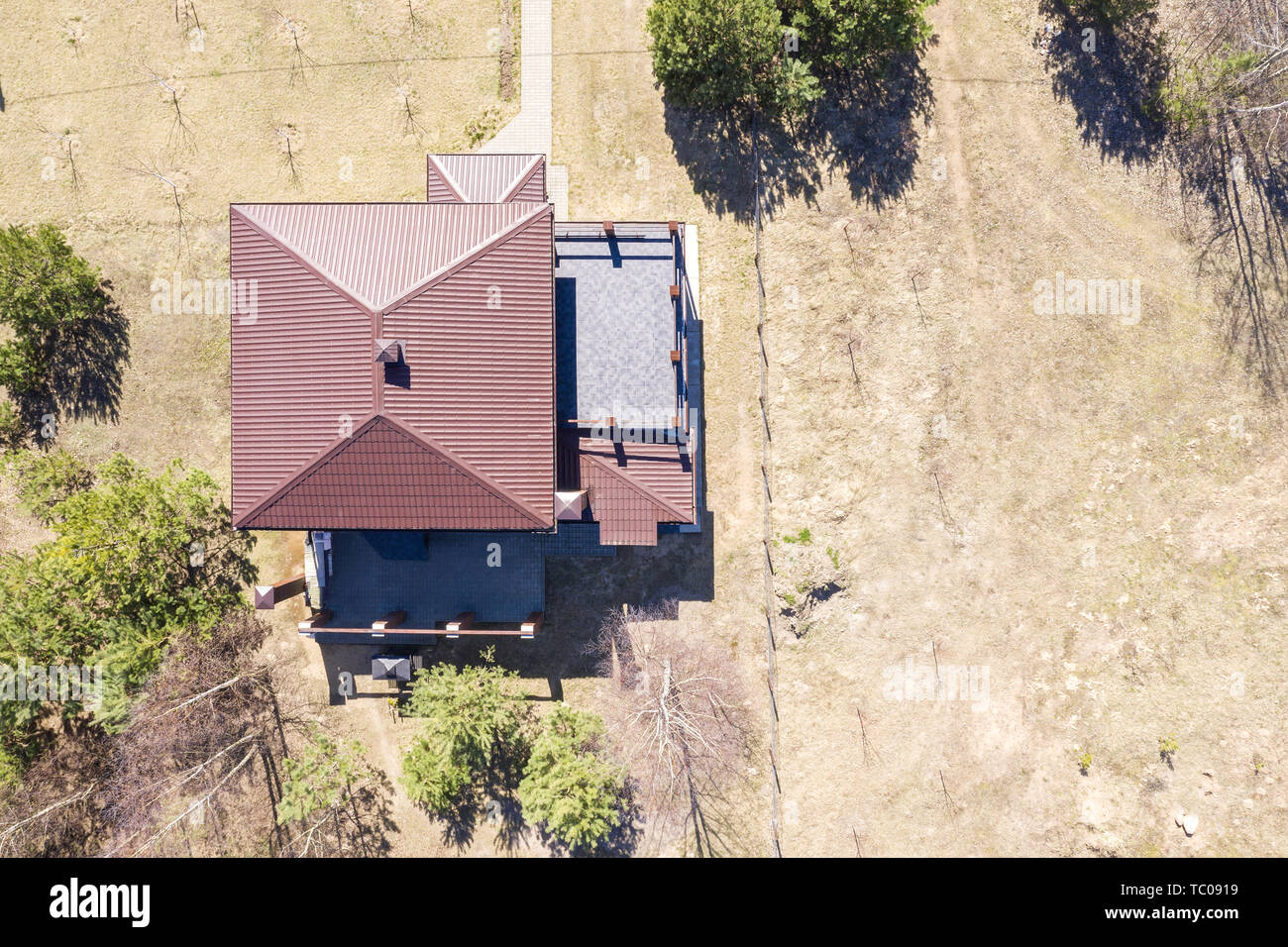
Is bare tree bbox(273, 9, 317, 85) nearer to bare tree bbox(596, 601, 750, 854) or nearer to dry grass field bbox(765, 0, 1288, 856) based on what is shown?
dry grass field bbox(765, 0, 1288, 856)

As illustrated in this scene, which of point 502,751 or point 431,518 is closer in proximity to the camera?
point 431,518

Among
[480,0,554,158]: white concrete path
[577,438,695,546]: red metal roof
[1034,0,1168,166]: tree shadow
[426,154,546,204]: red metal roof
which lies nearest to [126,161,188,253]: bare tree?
[426,154,546,204]: red metal roof

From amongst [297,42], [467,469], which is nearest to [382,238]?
[467,469]

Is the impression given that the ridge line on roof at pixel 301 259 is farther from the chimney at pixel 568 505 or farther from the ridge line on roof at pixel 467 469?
the chimney at pixel 568 505

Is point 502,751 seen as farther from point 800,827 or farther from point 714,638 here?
point 800,827

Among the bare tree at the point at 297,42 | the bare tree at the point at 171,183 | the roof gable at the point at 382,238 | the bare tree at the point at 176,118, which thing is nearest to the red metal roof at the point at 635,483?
the roof gable at the point at 382,238
